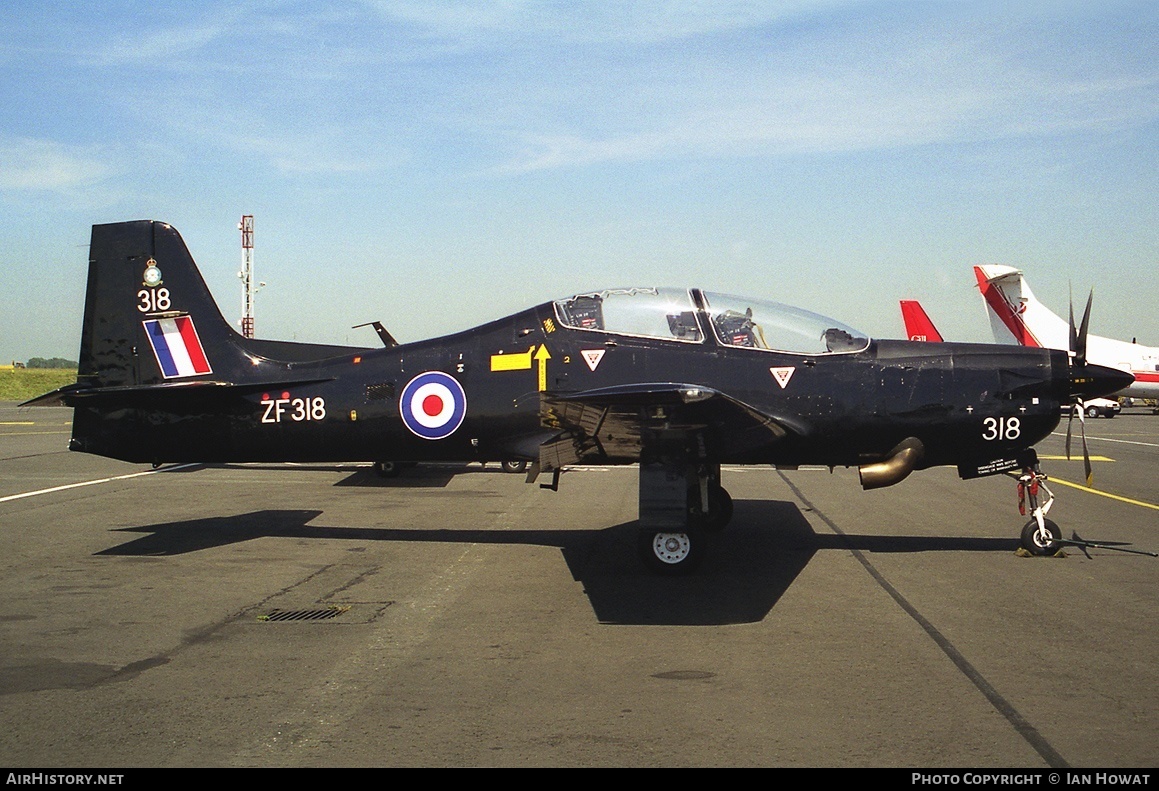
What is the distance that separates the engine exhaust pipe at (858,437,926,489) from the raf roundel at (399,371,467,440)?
175 inches

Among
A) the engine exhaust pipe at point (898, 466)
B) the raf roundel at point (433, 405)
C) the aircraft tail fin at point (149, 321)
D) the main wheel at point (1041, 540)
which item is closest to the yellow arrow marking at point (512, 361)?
A: the raf roundel at point (433, 405)

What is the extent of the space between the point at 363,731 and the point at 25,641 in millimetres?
3481

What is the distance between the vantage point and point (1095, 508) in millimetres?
14727

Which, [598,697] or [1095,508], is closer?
[598,697]

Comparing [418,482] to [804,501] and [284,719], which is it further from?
[284,719]

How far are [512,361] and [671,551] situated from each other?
112 inches

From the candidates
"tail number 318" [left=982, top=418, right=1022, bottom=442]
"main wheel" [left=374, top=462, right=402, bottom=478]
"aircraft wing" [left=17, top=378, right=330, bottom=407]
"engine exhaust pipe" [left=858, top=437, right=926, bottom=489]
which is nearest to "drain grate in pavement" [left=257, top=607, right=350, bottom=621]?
"aircraft wing" [left=17, top=378, right=330, bottom=407]

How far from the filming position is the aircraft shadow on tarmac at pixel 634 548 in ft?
27.5

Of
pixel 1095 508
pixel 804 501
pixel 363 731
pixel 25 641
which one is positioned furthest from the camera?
pixel 804 501

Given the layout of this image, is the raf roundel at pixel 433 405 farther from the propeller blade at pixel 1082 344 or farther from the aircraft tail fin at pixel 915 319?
the aircraft tail fin at pixel 915 319

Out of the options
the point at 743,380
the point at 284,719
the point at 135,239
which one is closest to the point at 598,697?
the point at 284,719

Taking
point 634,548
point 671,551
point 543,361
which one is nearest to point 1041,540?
point 671,551

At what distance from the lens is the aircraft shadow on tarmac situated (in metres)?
8.39

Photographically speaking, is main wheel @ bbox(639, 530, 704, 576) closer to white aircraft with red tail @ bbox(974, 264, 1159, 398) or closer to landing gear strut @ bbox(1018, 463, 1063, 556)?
landing gear strut @ bbox(1018, 463, 1063, 556)
